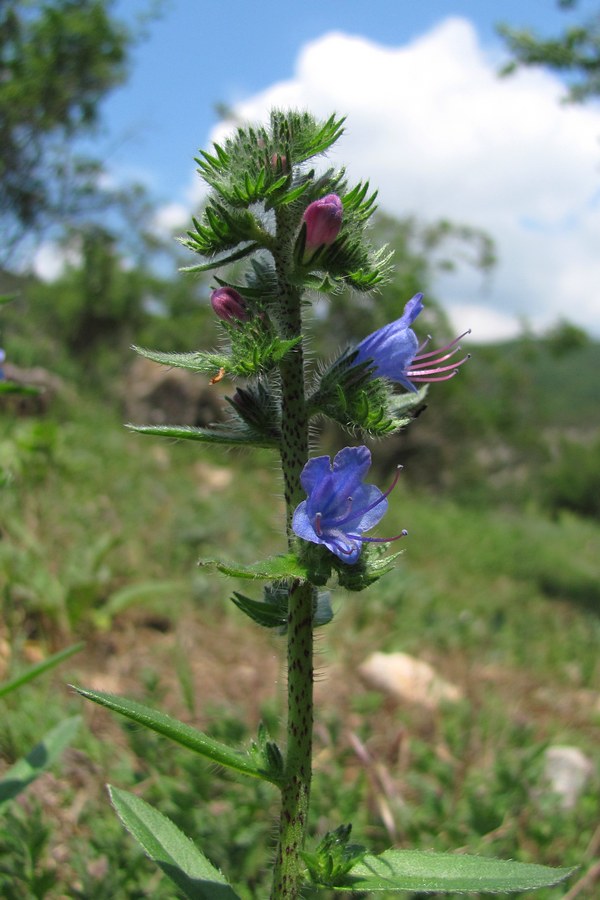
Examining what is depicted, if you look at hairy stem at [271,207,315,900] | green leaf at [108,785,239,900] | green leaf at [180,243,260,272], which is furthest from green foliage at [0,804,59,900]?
green leaf at [180,243,260,272]

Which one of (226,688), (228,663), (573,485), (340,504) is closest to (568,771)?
(226,688)

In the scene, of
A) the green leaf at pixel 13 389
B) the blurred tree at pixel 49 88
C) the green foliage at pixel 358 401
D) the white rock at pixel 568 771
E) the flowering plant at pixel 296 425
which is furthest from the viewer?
the blurred tree at pixel 49 88

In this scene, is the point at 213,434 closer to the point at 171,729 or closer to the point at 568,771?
the point at 171,729

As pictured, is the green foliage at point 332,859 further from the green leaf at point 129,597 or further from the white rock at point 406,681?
the green leaf at point 129,597

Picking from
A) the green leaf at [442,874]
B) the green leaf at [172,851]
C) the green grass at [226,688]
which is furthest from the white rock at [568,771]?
the green leaf at [172,851]

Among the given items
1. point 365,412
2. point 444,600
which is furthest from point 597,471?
point 365,412

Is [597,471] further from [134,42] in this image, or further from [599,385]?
[599,385]

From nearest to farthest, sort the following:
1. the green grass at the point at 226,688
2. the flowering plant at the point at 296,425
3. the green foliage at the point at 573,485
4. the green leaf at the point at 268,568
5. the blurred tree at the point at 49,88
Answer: the green leaf at the point at 268,568
the flowering plant at the point at 296,425
the green grass at the point at 226,688
the blurred tree at the point at 49,88
the green foliage at the point at 573,485

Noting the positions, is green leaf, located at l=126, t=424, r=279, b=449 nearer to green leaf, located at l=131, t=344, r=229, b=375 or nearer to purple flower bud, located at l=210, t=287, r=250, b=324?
green leaf, located at l=131, t=344, r=229, b=375
